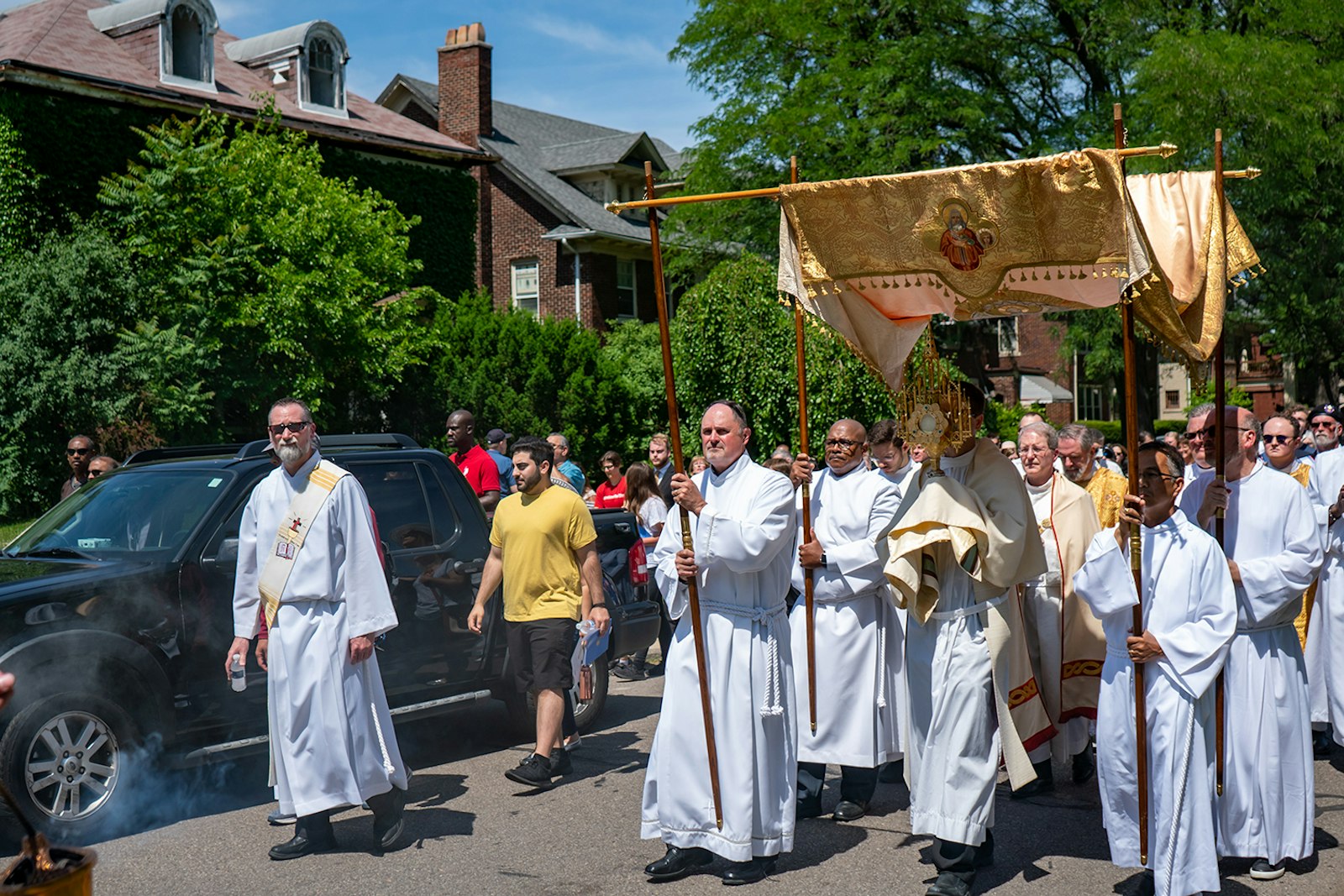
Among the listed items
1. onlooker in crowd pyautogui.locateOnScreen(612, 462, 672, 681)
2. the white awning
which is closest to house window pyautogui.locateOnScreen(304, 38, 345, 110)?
onlooker in crowd pyautogui.locateOnScreen(612, 462, 672, 681)

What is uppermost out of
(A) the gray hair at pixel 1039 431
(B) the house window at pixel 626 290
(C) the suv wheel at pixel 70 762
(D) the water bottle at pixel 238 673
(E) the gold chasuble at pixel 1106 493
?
(B) the house window at pixel 626 290

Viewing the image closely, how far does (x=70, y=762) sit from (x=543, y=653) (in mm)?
2419

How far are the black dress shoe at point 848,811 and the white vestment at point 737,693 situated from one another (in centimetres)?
93

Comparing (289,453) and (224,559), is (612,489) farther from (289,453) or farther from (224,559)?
(289,453)

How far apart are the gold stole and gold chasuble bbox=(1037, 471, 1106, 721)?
3.88 metres

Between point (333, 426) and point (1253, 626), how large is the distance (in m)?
18.7

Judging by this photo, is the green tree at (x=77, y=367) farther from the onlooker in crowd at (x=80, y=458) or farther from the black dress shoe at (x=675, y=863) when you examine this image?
the black dress shoe at (x=675, y=863)

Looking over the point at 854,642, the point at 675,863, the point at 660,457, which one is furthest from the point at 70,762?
the point at 660,457

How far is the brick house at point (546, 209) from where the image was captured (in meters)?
34.2

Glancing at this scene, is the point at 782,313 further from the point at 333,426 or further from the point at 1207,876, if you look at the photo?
the point at 1207,876

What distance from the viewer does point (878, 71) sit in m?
25.8

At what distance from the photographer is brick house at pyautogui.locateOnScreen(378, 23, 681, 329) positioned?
3416cm

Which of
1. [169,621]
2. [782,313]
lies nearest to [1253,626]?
[169,621]

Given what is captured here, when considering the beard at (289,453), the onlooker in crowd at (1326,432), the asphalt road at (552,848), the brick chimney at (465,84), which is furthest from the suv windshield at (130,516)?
the brick chimney at (465,84)
